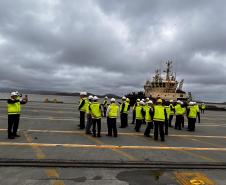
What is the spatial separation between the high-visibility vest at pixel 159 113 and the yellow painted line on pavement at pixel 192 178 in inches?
202

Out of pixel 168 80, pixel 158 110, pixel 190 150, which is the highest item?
pixel 168 80

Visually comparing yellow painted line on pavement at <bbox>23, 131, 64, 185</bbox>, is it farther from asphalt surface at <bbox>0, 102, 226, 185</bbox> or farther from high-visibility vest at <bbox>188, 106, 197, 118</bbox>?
high-visibility vest at <bbox>188, 106, 197, 118</bbox>

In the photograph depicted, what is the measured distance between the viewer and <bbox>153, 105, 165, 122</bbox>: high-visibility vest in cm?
1174

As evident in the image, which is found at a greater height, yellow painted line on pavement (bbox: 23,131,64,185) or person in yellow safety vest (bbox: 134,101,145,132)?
person in yellow safety vest (bbox: 134,101,145,132)

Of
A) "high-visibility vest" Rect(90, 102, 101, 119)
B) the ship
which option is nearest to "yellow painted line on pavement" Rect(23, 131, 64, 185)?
"high-visibility vest" Rect(90, 102, 101, 119)

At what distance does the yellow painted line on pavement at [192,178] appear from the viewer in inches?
235

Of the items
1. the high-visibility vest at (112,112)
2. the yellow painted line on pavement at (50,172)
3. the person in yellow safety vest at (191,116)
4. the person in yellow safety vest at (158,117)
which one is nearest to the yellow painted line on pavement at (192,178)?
the yellow painted line on pavement at (50,172)

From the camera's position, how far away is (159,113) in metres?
11.8

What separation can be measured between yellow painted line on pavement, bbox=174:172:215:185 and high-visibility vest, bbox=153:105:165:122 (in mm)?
5126

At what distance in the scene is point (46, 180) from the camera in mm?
5711

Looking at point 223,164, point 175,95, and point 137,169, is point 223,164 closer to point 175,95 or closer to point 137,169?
point 137,169

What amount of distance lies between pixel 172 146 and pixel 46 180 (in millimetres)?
5968

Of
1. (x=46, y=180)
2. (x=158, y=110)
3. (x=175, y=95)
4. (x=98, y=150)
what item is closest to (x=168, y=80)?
(x=175, y=95)

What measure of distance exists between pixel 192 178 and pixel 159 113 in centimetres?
565
